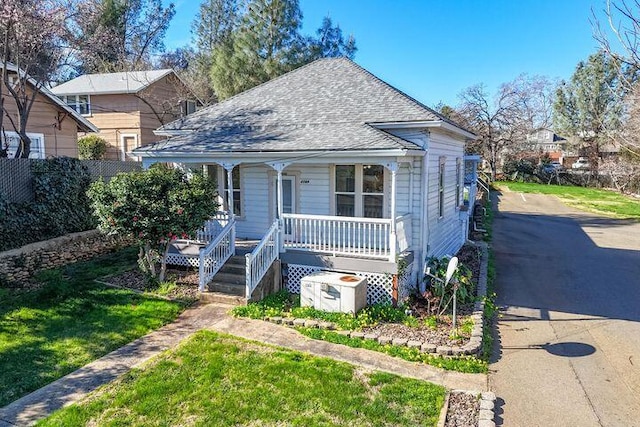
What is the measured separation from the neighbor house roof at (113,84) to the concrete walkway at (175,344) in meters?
19.5

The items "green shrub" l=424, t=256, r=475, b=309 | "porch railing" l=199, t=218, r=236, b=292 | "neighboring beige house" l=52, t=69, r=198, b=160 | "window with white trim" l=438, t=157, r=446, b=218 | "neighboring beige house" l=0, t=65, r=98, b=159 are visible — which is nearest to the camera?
"green shrub" l=424, t=256, r=475, b=309

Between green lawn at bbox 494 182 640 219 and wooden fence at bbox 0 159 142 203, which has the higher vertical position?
wooden fence at bbox 0 159 142 203

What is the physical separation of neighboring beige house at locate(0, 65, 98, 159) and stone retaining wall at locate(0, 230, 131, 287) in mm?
6893

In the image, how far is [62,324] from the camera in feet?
27.6

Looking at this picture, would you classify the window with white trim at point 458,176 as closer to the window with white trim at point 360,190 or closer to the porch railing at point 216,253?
the window with white trim at point 360,190

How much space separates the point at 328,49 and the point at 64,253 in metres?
22.0

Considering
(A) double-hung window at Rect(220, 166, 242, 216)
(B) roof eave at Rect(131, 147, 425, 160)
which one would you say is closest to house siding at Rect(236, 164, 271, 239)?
(A) double-hung window at Rect(220, 166, 242, 216)

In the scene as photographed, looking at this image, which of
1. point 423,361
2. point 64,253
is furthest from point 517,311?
point 64,253

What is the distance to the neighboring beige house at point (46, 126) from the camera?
1702 cm

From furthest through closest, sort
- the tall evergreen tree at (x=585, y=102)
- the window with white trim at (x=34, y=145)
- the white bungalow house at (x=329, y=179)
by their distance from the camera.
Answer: the tall evergreen tree at (x=585, y=102)
the window with white trim at (x=34, y=145)
the white bungalow house at (x=329, y=179)

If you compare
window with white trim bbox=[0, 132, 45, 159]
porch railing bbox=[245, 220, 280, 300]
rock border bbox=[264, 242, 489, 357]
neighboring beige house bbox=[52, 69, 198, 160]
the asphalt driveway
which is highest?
neighboring beige house bbox=[52, 69, 198, 160]

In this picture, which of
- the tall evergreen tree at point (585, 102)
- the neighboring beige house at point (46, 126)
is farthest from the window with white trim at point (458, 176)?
the tall evergreen tree at point (585, 102)

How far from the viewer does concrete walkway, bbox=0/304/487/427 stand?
5.97 meters

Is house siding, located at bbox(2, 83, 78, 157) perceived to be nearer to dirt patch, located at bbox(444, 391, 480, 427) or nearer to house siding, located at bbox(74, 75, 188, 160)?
house siding, located at bbox(74, 75, 188, 160)
